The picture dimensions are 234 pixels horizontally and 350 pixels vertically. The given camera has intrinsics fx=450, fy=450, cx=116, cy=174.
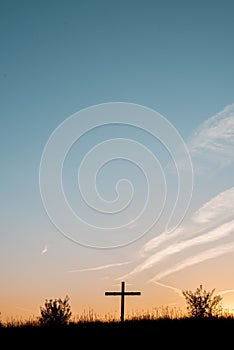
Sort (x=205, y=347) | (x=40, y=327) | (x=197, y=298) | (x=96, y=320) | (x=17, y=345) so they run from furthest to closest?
(x=197, y=298) → (x=96, y=320) → (x=40, y=327) → (x=17, y=345) → (x=205, y=347)

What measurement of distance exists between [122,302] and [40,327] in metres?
12.1

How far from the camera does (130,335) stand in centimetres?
1625

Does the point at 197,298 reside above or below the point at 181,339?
above

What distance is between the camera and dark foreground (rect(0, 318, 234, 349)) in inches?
583

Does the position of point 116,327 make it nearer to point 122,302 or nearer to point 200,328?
point 200,328

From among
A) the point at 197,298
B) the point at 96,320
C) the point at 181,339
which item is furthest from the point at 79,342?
the point at 197,298

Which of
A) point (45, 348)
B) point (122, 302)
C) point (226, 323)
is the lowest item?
point (45, 348)

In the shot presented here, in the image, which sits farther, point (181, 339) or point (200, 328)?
point (200, 328)

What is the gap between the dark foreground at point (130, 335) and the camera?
583 inches

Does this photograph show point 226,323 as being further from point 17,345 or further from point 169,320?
point 17,345

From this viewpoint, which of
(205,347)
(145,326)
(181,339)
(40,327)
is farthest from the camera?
(40,327)

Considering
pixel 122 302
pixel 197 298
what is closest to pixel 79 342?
pixel 122 302

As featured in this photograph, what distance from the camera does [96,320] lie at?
20812mm

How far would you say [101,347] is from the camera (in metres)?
15.0
